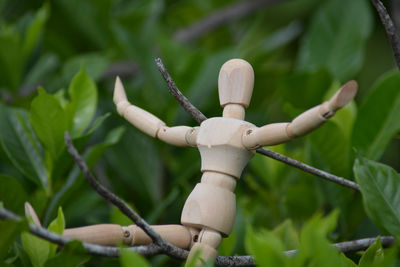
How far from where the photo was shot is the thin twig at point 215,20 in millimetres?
1896

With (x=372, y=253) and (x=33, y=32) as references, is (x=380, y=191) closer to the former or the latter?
(x=372, y=253)

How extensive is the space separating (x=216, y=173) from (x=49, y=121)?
36 centimetres

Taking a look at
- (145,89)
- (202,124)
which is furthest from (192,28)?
(202,124)

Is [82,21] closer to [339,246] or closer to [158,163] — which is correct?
[158,163]

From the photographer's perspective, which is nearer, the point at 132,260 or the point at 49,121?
the point at 132,260

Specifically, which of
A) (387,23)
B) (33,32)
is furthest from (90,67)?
(387,23)

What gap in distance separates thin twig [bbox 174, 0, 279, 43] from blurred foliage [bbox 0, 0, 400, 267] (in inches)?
2.5

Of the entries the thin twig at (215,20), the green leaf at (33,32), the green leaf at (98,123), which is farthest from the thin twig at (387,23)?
the thin twig at (215,20)

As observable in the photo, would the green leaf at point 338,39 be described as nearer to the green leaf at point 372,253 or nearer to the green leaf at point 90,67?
the green leaf at point 90,67

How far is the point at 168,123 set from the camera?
1.30 metres

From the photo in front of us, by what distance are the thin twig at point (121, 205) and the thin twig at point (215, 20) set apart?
1269mm

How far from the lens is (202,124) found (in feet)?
2.56

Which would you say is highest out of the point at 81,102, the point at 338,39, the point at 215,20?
the point at 215,20

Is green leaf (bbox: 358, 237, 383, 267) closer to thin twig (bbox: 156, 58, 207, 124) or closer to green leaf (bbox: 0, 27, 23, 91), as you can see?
thin twig (bbox: 156, 58, 207, 124)
